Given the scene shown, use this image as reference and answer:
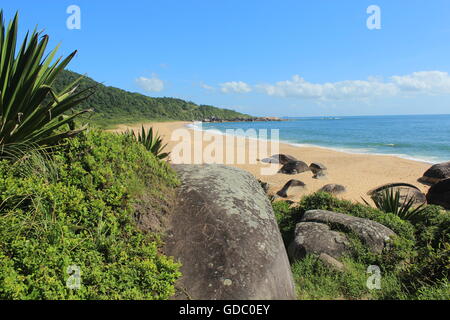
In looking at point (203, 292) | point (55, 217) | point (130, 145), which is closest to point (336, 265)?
A: point (203, 292)

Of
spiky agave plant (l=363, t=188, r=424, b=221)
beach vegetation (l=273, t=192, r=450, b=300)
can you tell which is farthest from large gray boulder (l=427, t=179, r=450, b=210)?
beach vegetation (l=273, t=192, r=450, b=300)

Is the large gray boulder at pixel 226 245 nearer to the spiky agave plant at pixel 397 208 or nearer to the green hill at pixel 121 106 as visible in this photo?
the spiky agave plant at pixel 397 208

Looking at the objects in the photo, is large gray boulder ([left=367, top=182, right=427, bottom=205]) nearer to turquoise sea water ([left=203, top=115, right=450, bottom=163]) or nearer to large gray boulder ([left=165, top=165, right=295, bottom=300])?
large gray boulder ([left=165, top=165, right=295, bottom=300])

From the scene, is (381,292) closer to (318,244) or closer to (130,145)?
(318,244)

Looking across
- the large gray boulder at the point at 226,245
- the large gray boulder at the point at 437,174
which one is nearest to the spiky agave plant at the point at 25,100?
the large gray boulder at the point at 226,245

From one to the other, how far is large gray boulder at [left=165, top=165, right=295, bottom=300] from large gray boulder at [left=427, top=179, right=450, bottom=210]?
8.09 m

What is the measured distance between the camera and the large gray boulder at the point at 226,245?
8.71 ft

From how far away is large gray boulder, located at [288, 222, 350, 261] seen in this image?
4633 mm

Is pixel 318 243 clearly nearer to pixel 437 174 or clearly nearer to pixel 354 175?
pixel 354 175

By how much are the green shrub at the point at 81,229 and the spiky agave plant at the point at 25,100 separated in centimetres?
29

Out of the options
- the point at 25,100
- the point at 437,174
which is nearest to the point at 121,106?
the point at 437,174

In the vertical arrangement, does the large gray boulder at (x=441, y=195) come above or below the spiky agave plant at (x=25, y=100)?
below

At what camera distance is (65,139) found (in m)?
3.56

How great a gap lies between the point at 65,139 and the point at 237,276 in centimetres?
261
